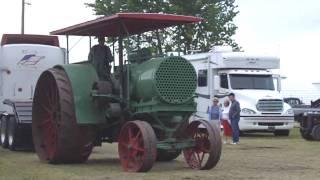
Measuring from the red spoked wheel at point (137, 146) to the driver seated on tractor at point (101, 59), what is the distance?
1.69m

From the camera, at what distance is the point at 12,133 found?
61.6ft

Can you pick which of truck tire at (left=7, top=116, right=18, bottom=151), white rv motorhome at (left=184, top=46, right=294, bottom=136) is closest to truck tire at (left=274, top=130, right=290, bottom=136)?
white rv motorhome at (left=184, top=46, right=294, bottom=136)

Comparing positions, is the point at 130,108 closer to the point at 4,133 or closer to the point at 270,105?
the point at 4,133

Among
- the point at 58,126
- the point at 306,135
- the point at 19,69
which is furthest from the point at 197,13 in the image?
the point at 58,126

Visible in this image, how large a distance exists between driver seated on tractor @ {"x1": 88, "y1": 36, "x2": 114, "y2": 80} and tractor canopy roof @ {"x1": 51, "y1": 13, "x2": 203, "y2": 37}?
0.41m

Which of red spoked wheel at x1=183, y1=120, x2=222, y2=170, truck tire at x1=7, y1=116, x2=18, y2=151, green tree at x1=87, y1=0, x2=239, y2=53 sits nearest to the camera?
red spoked wheel at x1=183, y1=120, x2=222, y2=170

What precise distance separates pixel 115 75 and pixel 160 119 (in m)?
1.68

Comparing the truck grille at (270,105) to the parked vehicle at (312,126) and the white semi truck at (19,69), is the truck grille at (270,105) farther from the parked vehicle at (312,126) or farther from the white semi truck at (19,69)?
the white semi truck at (19,69)

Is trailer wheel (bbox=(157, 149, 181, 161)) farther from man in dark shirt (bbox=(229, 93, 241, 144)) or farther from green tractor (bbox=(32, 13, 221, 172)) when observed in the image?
man in dark shirt (bbox=(229, 93, 241, 144))

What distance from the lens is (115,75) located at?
46.2 ft

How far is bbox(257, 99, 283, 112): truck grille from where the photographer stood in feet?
80.4

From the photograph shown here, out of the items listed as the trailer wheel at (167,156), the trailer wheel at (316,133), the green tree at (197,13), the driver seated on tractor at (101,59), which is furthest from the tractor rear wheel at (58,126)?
the green tree at (197,13)

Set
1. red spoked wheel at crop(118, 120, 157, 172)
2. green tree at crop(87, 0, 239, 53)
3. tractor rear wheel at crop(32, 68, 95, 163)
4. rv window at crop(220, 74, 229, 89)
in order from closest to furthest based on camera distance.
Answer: red spoked wheel at crop(118, 120, 157, 172) < tractor rear wheel at crop(32, 68, 95, 163) < rv window at crop(220, 74, 229, 89) < green tree at crop(87, 0, 239, 53)

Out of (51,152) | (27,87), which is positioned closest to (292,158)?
(51,152)
